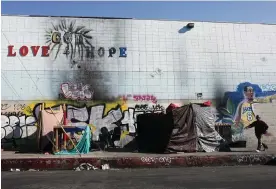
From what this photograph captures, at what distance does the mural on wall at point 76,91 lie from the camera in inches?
834

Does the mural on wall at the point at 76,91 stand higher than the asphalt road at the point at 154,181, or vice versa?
the mural on wall at the point at 76,91

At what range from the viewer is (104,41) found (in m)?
22.0

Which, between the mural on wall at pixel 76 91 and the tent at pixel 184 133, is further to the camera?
the mural on wall at pixel 76 91

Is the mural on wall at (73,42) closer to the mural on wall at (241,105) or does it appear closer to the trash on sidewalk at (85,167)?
the mural on wall at (241,105)

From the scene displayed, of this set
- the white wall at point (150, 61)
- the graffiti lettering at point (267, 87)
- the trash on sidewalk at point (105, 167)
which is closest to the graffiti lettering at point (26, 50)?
the white wall at point (150, 61)

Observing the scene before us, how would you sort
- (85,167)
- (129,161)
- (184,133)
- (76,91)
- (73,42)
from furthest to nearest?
1. (73,42)
2. (76,91)
3. (184,133)
4. (129,161)
5. (85,167)

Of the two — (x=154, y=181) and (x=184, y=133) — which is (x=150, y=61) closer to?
(x=184, y=133)

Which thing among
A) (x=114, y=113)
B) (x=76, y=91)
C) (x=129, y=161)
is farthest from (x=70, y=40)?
(x=129, y=161)

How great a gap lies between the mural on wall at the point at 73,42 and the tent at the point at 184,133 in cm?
591

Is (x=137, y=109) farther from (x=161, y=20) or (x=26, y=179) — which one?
(x=26, y=179)

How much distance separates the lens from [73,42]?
21.8 metres

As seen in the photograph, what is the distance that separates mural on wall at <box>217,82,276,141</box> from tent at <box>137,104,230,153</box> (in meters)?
5.01

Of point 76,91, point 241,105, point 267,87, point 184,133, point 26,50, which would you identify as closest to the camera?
point 184,133

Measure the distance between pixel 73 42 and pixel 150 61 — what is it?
4.60m
